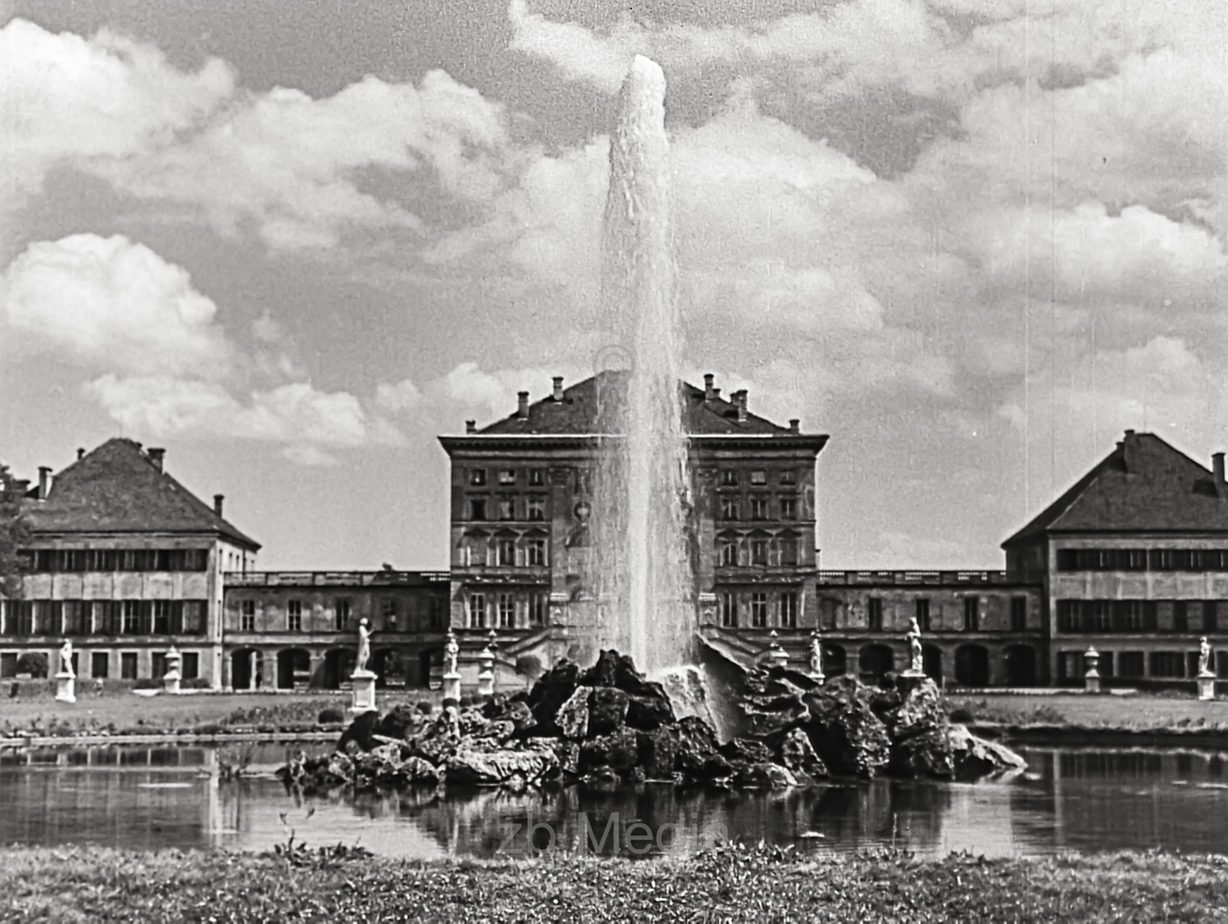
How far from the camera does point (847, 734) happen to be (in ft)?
98.6

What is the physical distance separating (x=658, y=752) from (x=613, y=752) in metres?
0.72

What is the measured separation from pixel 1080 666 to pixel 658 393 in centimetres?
4156

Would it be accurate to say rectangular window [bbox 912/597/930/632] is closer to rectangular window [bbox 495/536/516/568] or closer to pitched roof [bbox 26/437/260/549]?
rectangular window [bbox 495/536/516/568]

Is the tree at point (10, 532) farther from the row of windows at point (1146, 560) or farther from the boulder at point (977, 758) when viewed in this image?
the row of windows at point (1146, 560)

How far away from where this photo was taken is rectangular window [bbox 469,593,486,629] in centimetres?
7394

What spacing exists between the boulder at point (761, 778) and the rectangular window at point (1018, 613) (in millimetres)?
48785

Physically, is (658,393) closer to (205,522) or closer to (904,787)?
(904,787)

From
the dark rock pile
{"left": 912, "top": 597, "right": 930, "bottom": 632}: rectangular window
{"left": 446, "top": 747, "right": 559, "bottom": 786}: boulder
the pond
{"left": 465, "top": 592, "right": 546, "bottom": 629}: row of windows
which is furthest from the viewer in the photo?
{"left": 912, "top": 597, "right": 930, "bottom": 632}: rectangular window

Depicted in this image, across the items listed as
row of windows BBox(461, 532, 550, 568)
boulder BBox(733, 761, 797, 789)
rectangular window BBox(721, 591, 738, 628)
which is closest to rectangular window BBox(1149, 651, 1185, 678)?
rectangular window BBox(721, 591, 738, 628)

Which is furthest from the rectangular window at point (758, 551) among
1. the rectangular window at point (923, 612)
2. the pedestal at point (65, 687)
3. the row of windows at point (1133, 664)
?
the pedestal at point (65, 687)

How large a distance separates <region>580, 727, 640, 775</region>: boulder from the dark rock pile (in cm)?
2

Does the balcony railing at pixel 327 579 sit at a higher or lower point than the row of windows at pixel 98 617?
higher

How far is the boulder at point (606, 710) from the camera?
28.8m

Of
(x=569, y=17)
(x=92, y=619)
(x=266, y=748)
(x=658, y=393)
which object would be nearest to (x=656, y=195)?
(x=658, y=393)
